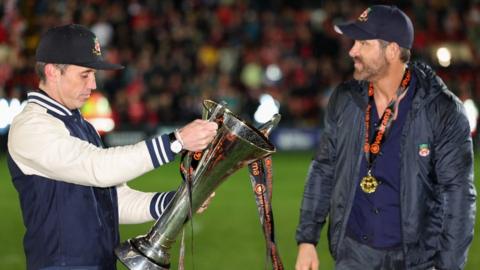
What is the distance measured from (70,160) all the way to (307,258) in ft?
4.85

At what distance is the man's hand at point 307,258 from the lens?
5992 mm

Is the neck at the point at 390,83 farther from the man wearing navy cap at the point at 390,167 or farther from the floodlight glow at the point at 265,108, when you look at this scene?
the floodlight glow at the point at 265,108

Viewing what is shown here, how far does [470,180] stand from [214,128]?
1.49 meters

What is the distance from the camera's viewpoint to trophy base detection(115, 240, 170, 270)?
5.30 m

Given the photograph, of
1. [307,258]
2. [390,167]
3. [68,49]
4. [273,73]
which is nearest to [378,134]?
[390,167]

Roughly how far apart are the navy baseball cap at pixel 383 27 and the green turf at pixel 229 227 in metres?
3.63

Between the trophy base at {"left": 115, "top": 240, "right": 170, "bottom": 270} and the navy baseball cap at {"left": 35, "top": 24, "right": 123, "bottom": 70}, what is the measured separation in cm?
87

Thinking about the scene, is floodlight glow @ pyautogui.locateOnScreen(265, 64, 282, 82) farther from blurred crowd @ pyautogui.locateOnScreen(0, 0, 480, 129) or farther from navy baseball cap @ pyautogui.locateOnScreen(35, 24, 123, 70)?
navy baseball cap @ pyautogui.locateOnScreen(35, 24, 123, 70)

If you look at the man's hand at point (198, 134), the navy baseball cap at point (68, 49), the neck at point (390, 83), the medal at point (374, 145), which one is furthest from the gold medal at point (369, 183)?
the navy baseball cap at point (68, 49)

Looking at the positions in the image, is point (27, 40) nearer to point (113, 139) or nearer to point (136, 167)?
point (113, 139)

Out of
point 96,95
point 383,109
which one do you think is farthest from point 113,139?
point 383,109

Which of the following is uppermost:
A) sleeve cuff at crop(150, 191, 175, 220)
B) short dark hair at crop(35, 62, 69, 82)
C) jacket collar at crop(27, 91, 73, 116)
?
short dark hair at crop(35, 62, 69, 82)

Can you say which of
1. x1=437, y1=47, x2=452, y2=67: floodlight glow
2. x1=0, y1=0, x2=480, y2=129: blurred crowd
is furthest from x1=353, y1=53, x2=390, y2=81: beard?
x1=437, y1=47, x2=452, y2=67: floodlight glow

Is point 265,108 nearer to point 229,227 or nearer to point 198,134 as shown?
point 229,227
